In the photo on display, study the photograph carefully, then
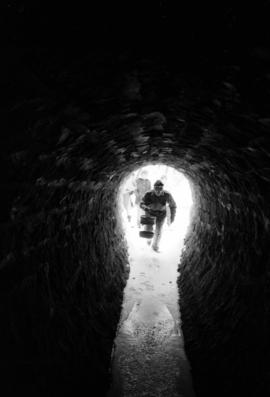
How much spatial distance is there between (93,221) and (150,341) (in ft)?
8.30

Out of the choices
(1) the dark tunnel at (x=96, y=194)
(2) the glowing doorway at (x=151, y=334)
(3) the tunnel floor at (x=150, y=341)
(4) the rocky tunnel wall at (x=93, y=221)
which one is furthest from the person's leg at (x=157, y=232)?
(1) the dark tunnel at (x=96, y=194)

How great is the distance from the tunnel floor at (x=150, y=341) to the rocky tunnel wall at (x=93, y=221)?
0.94 ft

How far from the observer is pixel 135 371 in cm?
453

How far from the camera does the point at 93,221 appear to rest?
5.32m

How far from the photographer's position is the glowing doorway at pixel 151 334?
428 cm

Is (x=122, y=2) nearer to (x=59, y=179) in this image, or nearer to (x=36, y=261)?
(x=59, y=179)

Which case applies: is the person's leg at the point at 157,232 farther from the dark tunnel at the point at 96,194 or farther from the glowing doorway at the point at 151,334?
the dark tunnel at the point at 96,194

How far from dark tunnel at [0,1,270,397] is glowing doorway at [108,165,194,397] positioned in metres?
0.31

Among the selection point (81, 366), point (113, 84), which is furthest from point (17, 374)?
point (113, 84)

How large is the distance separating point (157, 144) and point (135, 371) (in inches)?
146

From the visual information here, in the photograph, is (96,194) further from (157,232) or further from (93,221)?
(157,232)

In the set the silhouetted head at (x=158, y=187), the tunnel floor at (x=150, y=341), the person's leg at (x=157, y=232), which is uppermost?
the silhouetted head at (x=158, y=187)

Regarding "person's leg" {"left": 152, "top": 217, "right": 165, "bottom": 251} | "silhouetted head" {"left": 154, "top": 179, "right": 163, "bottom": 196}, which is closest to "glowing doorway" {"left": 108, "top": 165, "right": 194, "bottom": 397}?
"person's leg" {"left": 152, "top": 217, "right": 165, "bottom": 251}

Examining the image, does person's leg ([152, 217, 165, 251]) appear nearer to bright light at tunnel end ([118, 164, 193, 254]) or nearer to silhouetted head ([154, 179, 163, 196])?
bright light at tunnel end ([118, 164, 193, 254])
